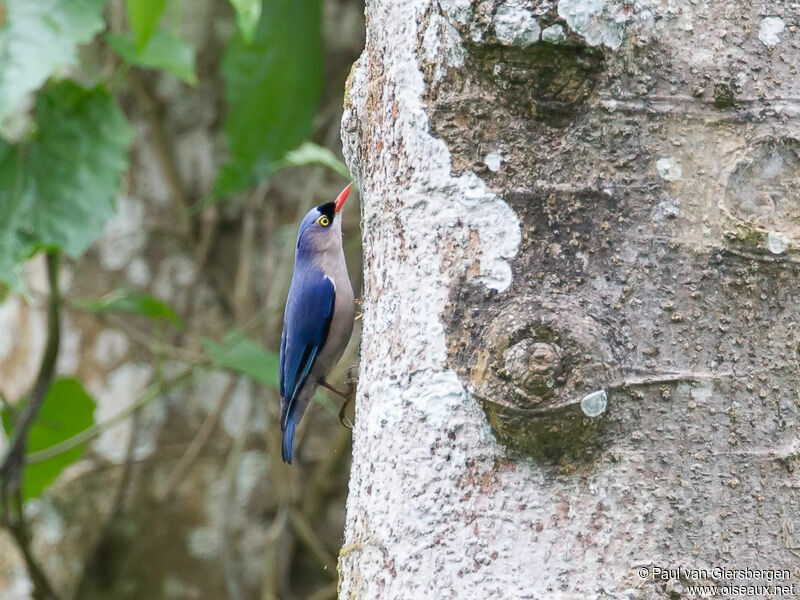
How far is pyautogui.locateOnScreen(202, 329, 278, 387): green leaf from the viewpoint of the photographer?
250 cm

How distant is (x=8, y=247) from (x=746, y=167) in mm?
1784

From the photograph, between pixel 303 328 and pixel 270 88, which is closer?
pixel 303 328

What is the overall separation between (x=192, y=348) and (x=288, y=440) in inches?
39.5

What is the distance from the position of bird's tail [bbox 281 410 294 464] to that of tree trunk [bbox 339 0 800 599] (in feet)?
4.52

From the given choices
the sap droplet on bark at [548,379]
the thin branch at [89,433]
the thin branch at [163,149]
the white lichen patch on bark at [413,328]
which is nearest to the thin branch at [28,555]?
the thin branch at [89,433]

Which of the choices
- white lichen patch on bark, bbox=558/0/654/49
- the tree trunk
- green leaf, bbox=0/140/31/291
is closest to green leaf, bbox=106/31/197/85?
green leaf, bbox=0/140/31/291

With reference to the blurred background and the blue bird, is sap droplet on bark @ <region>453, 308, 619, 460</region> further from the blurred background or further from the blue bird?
the blurred background

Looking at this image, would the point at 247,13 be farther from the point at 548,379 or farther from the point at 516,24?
the point at 548,379

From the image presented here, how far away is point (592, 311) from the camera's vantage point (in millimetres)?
1123

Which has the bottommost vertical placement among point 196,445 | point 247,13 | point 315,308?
point 196,445

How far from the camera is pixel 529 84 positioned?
1.18m

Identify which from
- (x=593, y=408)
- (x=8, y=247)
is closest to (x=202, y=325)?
(x=8, y=247)

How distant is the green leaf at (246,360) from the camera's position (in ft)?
8.19

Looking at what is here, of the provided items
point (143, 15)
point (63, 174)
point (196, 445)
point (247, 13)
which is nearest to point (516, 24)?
point (247, 13)
